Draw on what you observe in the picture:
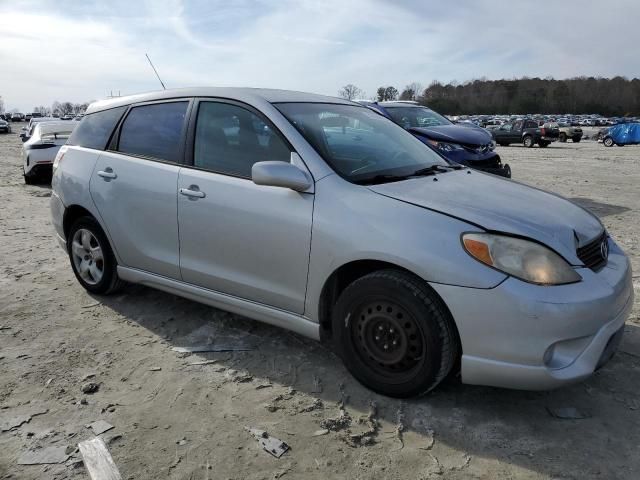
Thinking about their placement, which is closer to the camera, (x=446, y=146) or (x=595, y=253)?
(x=595, y=253)

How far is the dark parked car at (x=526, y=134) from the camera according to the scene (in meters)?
30.1

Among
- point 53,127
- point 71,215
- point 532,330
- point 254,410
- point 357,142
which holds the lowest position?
point 254,410

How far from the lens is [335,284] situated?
10.4 feet

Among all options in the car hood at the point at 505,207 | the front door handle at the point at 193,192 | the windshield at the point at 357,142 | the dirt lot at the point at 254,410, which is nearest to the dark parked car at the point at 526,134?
the dirt lot at the point at 254,410

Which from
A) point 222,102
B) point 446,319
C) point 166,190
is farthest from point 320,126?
point 446,319

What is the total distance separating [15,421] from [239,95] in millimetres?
2355

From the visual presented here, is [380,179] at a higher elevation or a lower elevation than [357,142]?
lower

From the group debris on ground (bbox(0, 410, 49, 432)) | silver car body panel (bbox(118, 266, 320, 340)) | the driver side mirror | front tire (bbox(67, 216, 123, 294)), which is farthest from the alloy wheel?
the driver side mirror

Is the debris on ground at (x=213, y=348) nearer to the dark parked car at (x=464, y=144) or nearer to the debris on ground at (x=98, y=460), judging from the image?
the debris on ground at (x=98, y=460)

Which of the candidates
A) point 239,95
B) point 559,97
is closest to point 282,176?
point 239,95

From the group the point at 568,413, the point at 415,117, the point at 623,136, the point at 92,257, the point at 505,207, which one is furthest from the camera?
the point at 623,136

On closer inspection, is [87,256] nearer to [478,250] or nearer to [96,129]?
[96,129]

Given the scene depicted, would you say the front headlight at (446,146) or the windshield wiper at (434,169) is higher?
the windshield wiper at (434,169)

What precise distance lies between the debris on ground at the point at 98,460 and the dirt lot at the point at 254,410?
41 millimetres
